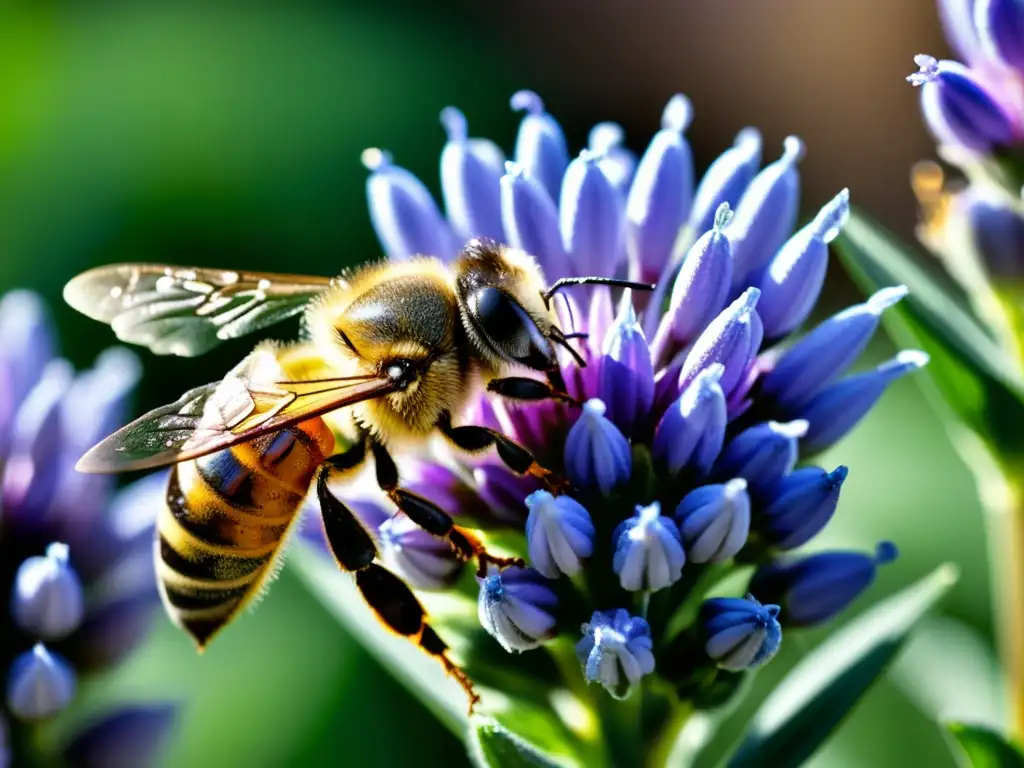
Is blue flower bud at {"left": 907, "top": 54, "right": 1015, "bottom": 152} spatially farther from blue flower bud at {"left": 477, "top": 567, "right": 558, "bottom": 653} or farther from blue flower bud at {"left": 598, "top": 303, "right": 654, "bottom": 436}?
blue flower bud at {"left": 477, "top": 567, "right": 558, "bottom": 653}

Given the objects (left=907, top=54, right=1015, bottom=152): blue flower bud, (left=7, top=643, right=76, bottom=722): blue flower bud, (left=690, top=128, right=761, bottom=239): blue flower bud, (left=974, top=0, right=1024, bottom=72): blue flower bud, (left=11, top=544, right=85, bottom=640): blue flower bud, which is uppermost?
(left=974, top=0, right=1024, bottom=72): blue flower bud

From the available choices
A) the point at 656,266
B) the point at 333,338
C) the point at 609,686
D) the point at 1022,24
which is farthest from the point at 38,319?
the point at 1022,24

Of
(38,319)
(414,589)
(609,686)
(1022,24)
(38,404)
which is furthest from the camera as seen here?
(38,319)

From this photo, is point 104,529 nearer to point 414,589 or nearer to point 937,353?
point 414,589

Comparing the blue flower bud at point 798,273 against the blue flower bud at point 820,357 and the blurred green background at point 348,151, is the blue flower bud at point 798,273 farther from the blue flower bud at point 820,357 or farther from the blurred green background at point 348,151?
the blurred green background at point 348,151

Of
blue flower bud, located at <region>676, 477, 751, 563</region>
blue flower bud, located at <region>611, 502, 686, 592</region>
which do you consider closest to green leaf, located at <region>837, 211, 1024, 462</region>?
blue flower bud, located at <region>676, 477, 751, 563</region>

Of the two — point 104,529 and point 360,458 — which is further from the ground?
point 360,458

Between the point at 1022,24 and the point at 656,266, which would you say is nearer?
the point at 1022,24

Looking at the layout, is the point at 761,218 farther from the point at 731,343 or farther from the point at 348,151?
the point at 348,151
